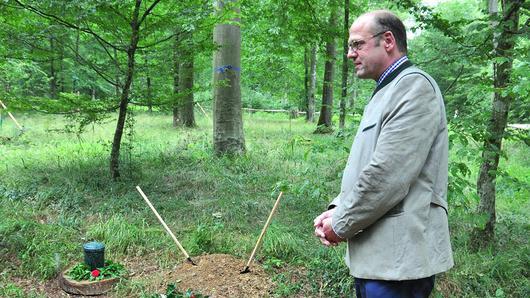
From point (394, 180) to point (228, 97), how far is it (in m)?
6.82

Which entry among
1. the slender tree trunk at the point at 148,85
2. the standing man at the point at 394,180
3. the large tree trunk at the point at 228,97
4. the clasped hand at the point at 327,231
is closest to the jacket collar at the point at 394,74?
the standing man at the point at 394,180

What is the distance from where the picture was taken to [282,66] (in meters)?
16.9

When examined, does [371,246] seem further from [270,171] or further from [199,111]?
[199,111]

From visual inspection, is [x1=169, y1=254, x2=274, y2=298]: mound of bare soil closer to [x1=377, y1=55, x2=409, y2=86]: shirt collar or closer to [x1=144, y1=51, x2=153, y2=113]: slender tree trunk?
[x1=377, y1=55, x2=409, y2=86]: shirt collar

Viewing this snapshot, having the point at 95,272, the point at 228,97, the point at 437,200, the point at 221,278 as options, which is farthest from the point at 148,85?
the point at 437,200

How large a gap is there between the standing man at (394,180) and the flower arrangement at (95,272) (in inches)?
119

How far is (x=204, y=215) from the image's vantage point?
5531 millimetres

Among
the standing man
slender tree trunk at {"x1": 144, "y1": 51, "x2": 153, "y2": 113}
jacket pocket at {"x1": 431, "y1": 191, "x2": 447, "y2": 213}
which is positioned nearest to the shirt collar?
the standing man

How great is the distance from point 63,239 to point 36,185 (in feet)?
6.51

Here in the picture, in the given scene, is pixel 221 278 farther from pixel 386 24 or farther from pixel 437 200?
pixel 386 24

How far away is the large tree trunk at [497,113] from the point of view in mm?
4031

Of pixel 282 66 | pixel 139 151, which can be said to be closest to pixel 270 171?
pixel 139 151

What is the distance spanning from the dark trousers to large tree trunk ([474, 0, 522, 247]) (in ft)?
8.04

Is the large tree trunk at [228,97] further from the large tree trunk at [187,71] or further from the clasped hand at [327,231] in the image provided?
the clasped hand at [327,231]
